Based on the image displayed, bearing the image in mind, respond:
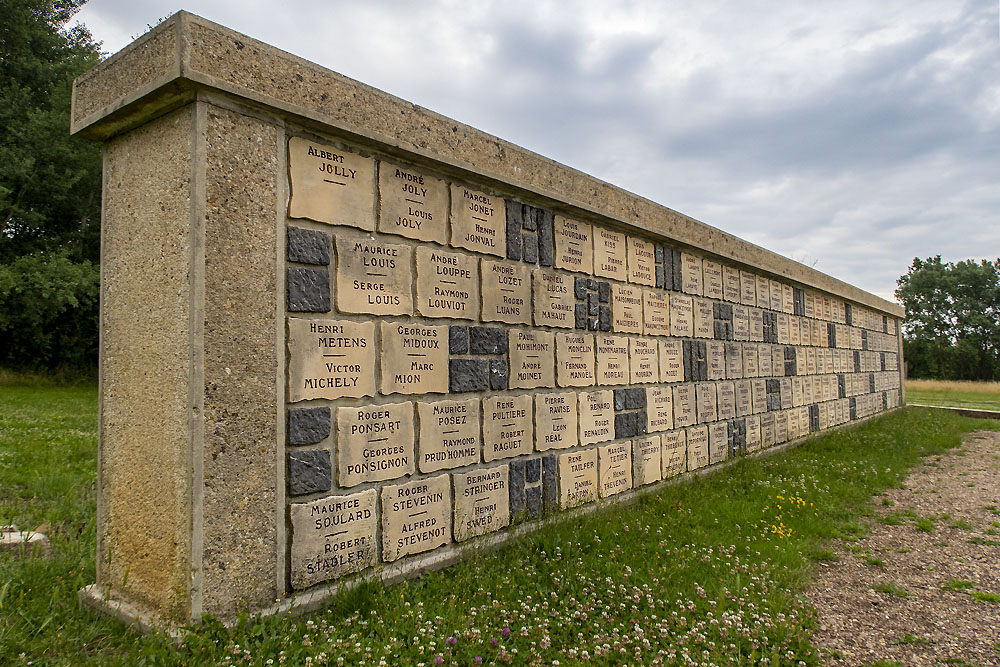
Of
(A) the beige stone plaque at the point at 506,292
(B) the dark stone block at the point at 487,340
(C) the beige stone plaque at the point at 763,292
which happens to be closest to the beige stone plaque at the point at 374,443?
(B) the dark stone block at the point at 487,340

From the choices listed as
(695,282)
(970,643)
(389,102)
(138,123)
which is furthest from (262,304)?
(695,282)

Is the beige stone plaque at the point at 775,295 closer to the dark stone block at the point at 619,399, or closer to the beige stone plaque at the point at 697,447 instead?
the beige stone plaque at the point at 697,447

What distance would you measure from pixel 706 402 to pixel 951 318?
5214cm

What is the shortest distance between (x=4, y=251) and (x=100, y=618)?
64.8 feet

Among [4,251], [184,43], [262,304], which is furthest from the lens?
[4,251]

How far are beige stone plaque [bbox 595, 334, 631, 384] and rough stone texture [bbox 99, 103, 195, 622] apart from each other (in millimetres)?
3206

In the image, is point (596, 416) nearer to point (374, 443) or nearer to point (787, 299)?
point (374, 443)

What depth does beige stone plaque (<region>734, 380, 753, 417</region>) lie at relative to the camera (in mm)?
7226

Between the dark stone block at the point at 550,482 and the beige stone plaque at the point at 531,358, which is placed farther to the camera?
the dark stone block at the point at 550,482

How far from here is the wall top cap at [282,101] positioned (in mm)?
2619

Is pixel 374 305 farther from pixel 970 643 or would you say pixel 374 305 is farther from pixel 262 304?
pixel 970 643

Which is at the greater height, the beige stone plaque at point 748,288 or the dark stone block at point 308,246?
the beige stone plaque at point 748,288

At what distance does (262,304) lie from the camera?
2.78m

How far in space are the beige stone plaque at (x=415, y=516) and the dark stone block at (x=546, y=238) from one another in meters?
1.75
